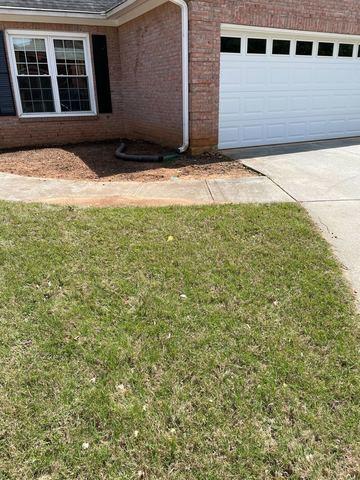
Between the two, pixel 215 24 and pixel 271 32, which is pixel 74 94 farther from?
pixel 271 32

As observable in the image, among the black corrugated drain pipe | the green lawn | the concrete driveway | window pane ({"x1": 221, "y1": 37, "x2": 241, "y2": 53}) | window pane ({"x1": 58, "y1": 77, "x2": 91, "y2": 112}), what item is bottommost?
the green lawn

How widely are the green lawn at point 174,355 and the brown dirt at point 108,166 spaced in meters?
3.13

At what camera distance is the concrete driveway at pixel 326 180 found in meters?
4.67

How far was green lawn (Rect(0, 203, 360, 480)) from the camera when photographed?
7.54ft

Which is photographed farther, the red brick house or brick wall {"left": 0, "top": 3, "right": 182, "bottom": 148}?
brick wall {"left": 0, "top": 3, "right": 182, "bottom": 148}

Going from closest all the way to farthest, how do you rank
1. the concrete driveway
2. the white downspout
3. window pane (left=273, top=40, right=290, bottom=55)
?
the concrete driveway
the white downspout
window pane (left=273, top=40, right=290, bottom=55)

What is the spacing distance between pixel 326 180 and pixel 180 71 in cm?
421

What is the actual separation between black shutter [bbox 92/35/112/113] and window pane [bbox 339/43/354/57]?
6915 millimetres

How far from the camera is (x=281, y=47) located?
9789mm

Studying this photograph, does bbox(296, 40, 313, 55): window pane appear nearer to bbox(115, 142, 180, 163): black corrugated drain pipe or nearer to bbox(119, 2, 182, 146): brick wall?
bbox(119, 2, 182, 146): brick wall

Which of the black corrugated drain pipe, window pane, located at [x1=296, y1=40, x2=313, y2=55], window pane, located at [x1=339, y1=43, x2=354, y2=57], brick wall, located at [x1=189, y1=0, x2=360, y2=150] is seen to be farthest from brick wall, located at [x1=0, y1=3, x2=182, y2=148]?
window pane, located at [x1=339, y1=43, x2=354, y2=57]

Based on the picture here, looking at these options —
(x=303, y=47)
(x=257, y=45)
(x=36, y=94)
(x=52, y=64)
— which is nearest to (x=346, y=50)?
(x=303, y=47)

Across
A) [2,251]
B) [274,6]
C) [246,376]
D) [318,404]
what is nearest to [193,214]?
[2,251]

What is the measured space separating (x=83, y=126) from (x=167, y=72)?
4017mm
